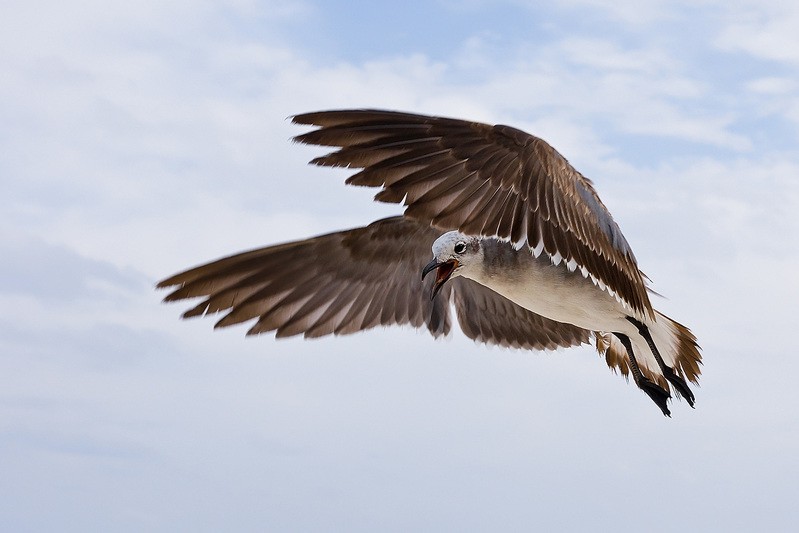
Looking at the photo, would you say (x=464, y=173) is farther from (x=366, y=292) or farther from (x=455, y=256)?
(x=366, y=292)

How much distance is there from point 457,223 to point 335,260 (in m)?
2.67

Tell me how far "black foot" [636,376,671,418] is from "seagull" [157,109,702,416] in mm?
11

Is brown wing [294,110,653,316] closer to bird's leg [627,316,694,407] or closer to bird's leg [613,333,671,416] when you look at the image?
bird's leg [627,316,694,407]

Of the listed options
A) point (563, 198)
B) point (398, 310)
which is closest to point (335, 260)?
point (398, 310)

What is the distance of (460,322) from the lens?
7.39 meters

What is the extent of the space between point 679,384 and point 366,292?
2.13m

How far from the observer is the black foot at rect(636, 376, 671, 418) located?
6676 mm

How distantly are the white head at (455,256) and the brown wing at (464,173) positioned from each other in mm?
873

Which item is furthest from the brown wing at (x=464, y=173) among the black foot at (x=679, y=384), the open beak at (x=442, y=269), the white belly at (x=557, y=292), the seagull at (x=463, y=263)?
the black foot at (x=679, y=384)

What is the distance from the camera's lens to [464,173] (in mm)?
4926

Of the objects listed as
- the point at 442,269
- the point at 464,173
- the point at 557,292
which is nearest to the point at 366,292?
the point at 442,269

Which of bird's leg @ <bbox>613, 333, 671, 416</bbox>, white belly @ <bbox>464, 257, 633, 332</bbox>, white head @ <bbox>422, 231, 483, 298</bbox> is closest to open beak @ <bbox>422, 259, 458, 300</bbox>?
white head @ <bbox>422, 231, 483, 298</bbox>

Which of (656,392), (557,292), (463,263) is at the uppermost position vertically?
(463,263)

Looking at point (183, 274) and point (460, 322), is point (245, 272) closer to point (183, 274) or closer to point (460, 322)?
point (183, 274)
